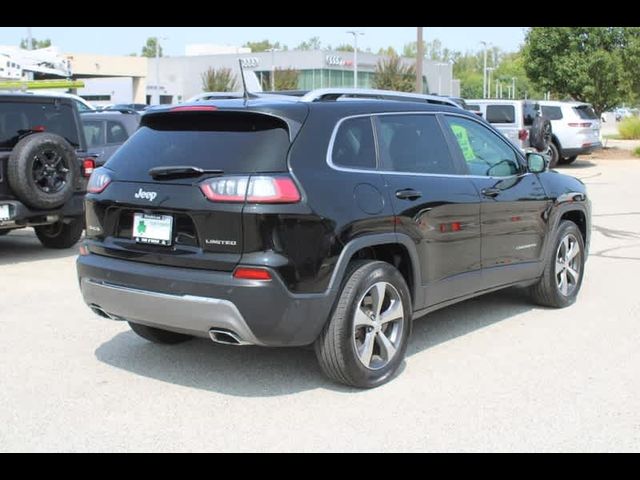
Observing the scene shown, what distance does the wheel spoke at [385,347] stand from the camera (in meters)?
4.91

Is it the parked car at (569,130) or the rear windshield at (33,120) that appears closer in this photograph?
the rear windshield at (33,120)

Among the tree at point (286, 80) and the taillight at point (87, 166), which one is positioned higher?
the tree at point (286, 80)

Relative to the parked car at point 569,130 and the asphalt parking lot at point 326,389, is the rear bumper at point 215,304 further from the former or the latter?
the parked car at point 569,130

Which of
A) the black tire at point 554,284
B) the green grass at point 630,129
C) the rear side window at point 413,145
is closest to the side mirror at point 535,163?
the black tire at point 554,284

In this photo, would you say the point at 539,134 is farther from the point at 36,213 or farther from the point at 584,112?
the point at 36,213

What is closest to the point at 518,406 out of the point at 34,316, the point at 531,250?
the point at 531,250

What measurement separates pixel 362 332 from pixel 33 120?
5874mm

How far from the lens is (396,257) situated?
5176mm

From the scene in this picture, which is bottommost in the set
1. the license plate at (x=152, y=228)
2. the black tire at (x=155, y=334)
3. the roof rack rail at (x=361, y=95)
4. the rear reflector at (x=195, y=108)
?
the black tire at (x=155, y=334)

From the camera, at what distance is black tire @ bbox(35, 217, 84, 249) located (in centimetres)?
1011

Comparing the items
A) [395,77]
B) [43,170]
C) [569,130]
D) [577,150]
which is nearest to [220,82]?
[395,77]

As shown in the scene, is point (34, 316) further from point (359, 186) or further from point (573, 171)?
point (573, 171)

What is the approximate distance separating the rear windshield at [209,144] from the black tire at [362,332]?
81 centimetres

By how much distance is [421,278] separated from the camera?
5.21 metres
